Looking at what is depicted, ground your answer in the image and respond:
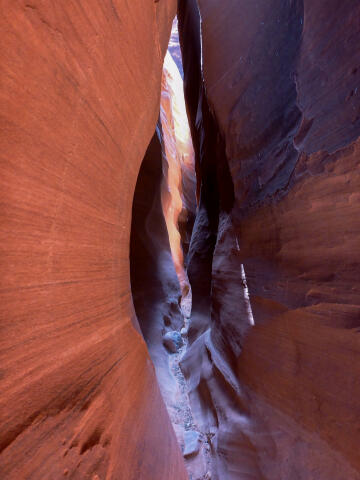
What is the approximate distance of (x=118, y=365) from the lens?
5.87 feet

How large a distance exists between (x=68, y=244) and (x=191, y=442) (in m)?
3.28

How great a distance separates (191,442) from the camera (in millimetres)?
3090

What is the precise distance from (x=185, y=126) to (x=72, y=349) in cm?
1630

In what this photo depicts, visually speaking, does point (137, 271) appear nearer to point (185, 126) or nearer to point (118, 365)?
point (118, 365)

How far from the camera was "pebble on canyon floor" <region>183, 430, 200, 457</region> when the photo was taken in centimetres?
294

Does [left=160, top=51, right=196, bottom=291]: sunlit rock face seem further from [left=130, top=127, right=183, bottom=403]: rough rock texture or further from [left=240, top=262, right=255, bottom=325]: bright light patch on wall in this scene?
[left=240, top=262, right=255, bottom=325]: bright light patch on wall

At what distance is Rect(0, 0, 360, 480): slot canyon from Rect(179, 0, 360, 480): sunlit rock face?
0.02 m

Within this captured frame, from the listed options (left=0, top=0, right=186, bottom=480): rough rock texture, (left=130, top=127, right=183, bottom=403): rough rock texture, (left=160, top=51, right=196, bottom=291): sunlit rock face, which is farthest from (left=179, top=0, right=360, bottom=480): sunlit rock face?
(left=160, top=51, right=196, bottom=291): sunlit rock face

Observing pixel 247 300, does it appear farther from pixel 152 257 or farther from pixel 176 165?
pixel 176 165

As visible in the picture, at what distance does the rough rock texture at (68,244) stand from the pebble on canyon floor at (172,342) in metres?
3.74

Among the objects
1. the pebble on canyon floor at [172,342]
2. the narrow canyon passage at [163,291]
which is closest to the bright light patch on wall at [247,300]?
the narrow canyon passage at [163,291]

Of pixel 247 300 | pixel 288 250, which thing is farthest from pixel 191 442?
pixel 288 250

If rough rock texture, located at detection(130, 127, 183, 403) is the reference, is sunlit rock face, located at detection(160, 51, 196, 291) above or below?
above

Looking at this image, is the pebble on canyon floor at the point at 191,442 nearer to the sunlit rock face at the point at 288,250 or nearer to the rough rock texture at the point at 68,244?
the sunlit rock face at the point at 288,250
